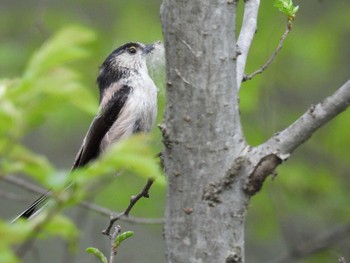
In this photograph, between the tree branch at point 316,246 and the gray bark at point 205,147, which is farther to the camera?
the tree branch at point 316,246

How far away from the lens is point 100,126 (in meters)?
4.71

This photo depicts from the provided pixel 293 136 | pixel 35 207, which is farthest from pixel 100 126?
pixel 293 136

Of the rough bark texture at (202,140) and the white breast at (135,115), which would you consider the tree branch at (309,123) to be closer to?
the rough bark texture at (202,140)

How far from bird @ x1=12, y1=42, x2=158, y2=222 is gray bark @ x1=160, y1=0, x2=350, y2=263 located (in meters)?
2.13

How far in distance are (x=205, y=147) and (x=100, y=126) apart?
2.59m

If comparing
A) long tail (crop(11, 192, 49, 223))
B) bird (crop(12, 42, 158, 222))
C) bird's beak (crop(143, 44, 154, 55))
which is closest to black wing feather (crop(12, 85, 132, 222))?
bird (crop(12, 42, 158, 222))

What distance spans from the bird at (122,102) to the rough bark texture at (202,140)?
83.9 inches

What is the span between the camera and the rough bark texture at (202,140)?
85.4 inches

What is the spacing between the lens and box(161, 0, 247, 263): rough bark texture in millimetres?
2170

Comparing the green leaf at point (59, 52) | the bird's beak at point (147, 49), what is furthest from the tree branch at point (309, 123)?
the bird's beak at point (147, 49)

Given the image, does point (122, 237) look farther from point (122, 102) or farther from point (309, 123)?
point (122, 102)

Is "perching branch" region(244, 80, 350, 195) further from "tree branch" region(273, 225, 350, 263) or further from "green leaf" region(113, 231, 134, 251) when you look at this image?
"tree branch" region(273, 225, 350, 263)

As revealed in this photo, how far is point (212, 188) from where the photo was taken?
2166 mm

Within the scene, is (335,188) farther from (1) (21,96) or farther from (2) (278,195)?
(1) (21,96)
